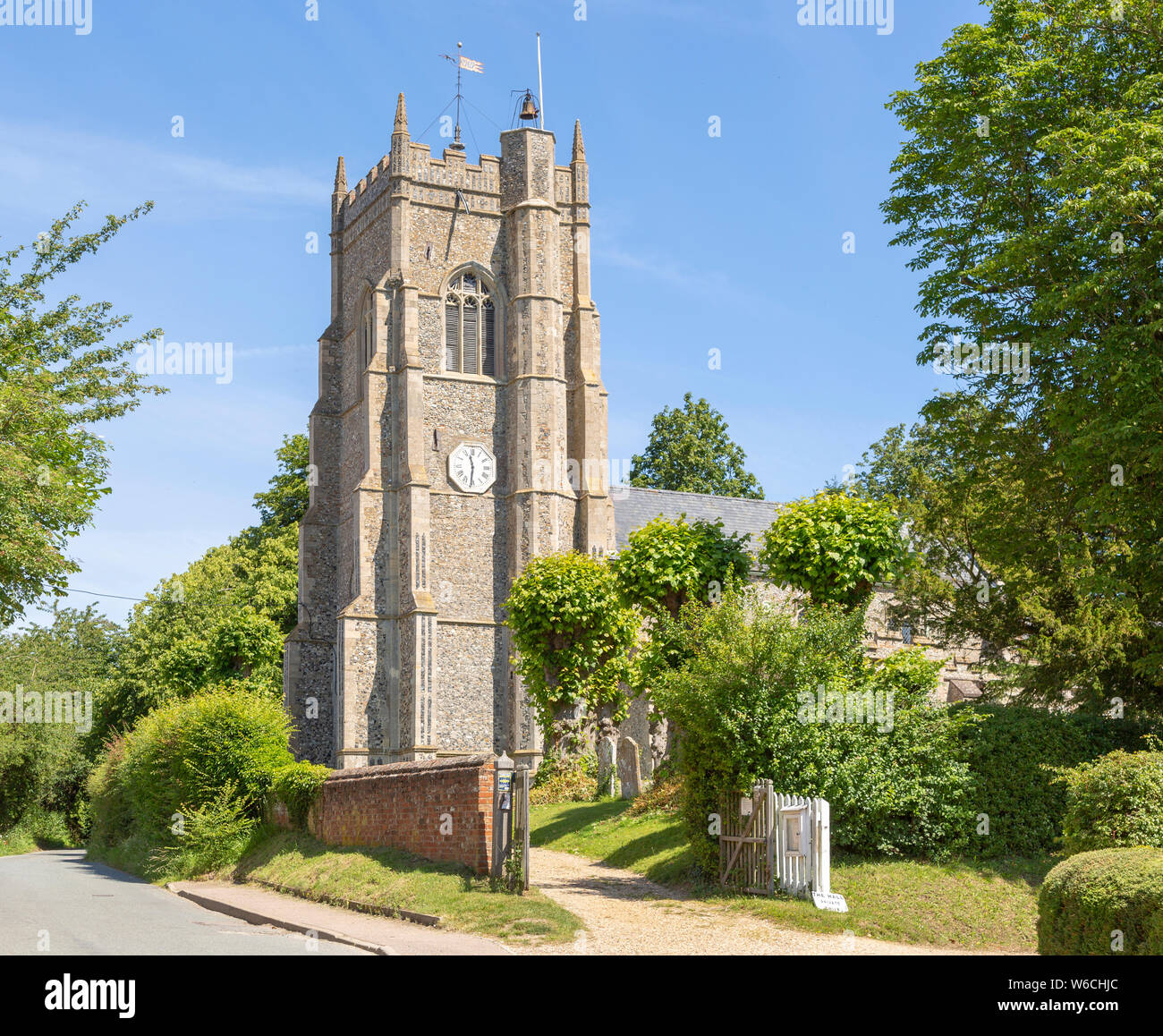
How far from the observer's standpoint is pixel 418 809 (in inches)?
651

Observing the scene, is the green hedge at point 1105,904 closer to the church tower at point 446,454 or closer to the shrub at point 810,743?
the shrub at point 810,743

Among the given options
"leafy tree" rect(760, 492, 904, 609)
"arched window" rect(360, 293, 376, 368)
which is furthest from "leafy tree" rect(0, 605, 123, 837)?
"leafy tree" rect(760, 492, 904, 609)

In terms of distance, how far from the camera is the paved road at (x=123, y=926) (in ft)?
38.7

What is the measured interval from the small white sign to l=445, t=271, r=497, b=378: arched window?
29.0 metres

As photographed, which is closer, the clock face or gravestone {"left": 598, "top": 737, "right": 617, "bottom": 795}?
gravestone {"left": 598, "top": 737, "right": 617, "bottom": 795}

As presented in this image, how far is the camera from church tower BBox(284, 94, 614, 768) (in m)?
38.2

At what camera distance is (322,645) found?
41875 millimetres

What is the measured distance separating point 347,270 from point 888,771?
33913 millimetres

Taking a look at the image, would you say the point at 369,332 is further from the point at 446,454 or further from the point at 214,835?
the point at 214,835

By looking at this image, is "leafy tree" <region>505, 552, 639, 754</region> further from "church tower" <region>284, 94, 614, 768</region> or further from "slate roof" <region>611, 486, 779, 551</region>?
"slate roof" <region>611, 486, 779, 551</region>

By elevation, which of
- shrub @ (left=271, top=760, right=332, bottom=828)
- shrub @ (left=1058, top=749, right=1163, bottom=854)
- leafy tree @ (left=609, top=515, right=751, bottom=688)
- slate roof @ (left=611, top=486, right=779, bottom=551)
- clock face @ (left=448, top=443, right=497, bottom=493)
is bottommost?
shrub @ (left=271, top=760, right=332, bottom=828)

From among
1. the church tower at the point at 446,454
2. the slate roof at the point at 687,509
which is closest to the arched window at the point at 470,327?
the church tower at the point at 446,454
